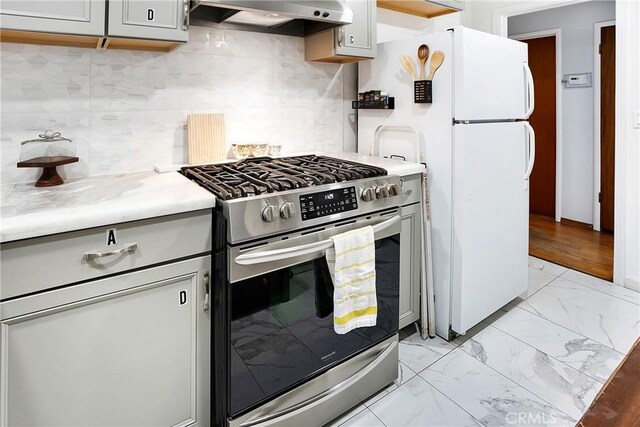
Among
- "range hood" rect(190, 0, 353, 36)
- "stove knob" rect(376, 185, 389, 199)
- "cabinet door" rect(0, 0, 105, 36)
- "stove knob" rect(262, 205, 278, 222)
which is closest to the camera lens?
"cabinet door" rect(0, 0, 105, 36)

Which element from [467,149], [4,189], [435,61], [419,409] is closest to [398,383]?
[419,409]

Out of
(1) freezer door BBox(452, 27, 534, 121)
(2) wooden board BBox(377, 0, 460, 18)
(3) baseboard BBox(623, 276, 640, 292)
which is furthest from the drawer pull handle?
(3) baseboard BBox(623, 276, 640, 292)

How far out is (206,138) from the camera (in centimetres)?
200

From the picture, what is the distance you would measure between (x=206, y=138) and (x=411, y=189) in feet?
3.58

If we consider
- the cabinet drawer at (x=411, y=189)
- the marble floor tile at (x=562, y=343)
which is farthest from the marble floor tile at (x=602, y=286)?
the cabinet drawer at (x=411, y=189)

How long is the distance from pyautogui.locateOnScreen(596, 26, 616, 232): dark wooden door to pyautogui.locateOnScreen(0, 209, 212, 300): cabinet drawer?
4.38 m

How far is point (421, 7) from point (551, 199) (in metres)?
3.12

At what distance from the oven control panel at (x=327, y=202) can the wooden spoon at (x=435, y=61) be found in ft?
2.87

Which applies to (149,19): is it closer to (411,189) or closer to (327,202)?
(327,202)

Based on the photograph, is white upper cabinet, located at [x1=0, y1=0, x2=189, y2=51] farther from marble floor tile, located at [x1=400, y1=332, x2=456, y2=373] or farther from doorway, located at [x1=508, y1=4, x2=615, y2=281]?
doorway, located at [x1=508, y1=4, x2=615, y2=281]

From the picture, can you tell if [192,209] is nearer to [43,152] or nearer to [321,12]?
[43,152]

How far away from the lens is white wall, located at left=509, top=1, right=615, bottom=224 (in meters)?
4.21

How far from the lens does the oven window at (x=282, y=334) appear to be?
141cm

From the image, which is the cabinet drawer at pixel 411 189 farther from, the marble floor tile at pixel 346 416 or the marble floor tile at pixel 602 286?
the marble floor tile at pixel 602 286
